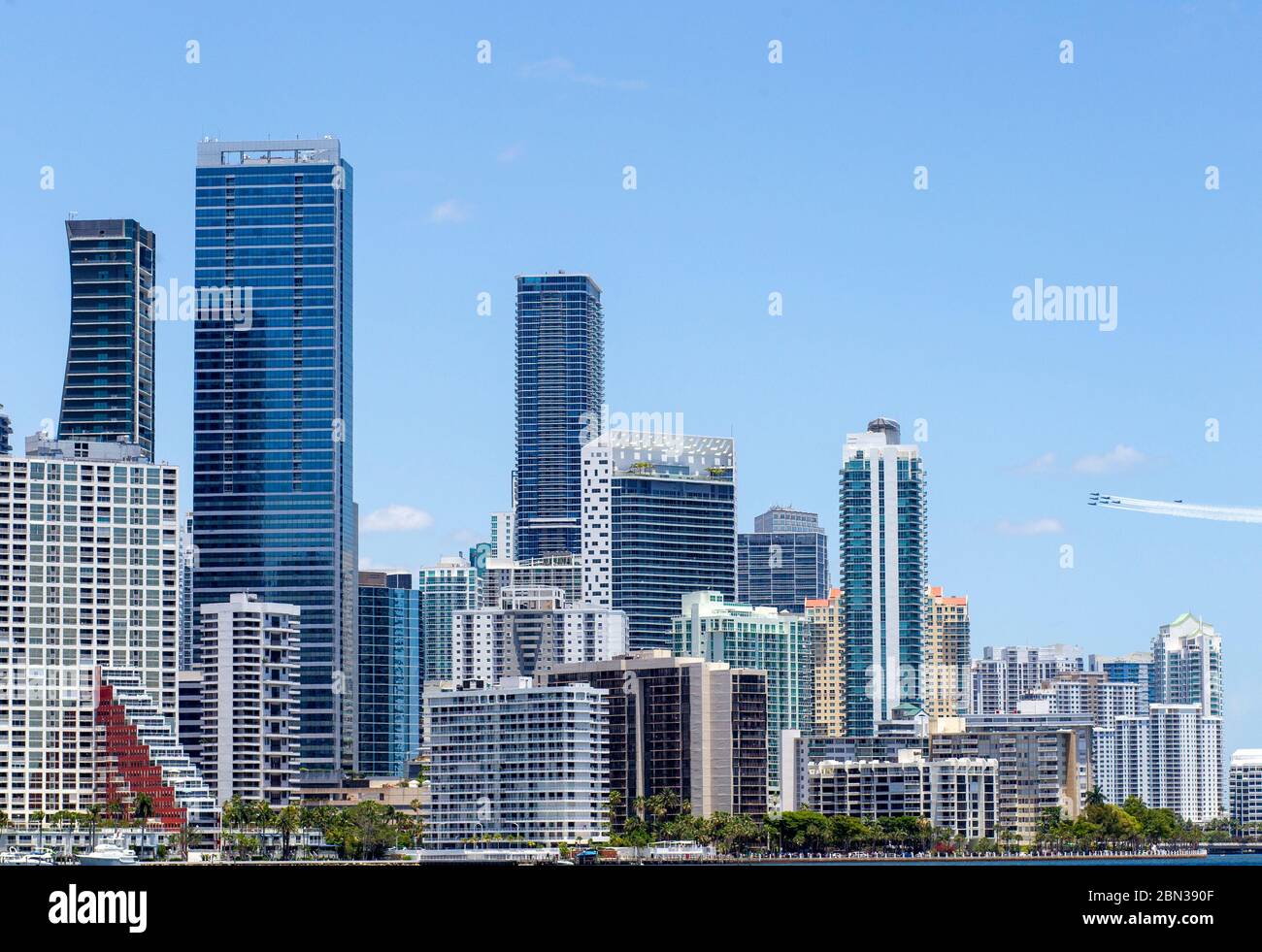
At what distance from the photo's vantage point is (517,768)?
18575cm

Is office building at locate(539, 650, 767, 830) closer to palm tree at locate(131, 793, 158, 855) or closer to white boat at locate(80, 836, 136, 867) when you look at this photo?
palm tree at locate(131, 793, 158, 855)

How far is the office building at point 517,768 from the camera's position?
7249 inches

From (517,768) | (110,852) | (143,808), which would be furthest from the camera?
(517,768)

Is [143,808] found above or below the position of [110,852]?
above

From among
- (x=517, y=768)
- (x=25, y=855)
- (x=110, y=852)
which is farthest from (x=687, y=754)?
(x=25, y=855)

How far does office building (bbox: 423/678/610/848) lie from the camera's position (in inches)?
7249

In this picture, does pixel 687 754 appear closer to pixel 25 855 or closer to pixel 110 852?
pixel 110 852

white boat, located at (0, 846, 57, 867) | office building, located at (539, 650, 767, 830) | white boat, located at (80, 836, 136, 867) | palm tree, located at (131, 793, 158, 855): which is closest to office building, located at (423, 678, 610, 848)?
office building, located at (539, 650, 767, 830)
